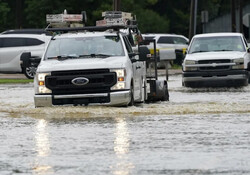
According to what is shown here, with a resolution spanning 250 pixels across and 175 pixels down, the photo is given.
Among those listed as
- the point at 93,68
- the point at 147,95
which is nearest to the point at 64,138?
the point at 93,68

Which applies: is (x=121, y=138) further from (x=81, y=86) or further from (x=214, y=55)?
(x=214, y=55)

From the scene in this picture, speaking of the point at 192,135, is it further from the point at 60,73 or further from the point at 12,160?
the point at 60,73

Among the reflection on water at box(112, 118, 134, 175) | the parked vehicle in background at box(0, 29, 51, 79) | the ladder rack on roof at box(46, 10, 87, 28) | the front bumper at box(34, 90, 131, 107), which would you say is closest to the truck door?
the front bumper at box(34, 90, 131, 107)

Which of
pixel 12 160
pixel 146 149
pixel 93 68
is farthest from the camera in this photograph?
pixel 93 68

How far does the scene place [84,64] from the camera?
20656 mm

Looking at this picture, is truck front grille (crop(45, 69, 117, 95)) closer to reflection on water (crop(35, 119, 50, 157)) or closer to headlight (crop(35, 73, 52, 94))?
headlight (crop(35, 73, 52, 94))

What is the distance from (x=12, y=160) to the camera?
41.1 ft

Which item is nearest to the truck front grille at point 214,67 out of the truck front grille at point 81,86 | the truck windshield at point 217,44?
the truck windshield at point 217,44

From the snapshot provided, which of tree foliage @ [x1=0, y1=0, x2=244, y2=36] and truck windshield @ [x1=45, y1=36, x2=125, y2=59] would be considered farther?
tree foliage @ [x1=0, y1=0, x2=244, y2=36]

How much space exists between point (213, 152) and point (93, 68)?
7.92 m

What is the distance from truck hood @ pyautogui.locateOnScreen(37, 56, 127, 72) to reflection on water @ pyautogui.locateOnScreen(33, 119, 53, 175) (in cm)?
206

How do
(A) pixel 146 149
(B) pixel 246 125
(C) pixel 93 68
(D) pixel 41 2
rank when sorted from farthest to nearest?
(D) pixel 41 2 → (C) pixel 93 68 → (B) pixel 246 125 → (A) pixel 146 149

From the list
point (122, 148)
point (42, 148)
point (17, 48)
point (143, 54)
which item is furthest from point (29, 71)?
point (122, 148)

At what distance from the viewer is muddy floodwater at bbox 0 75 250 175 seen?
11719mm
